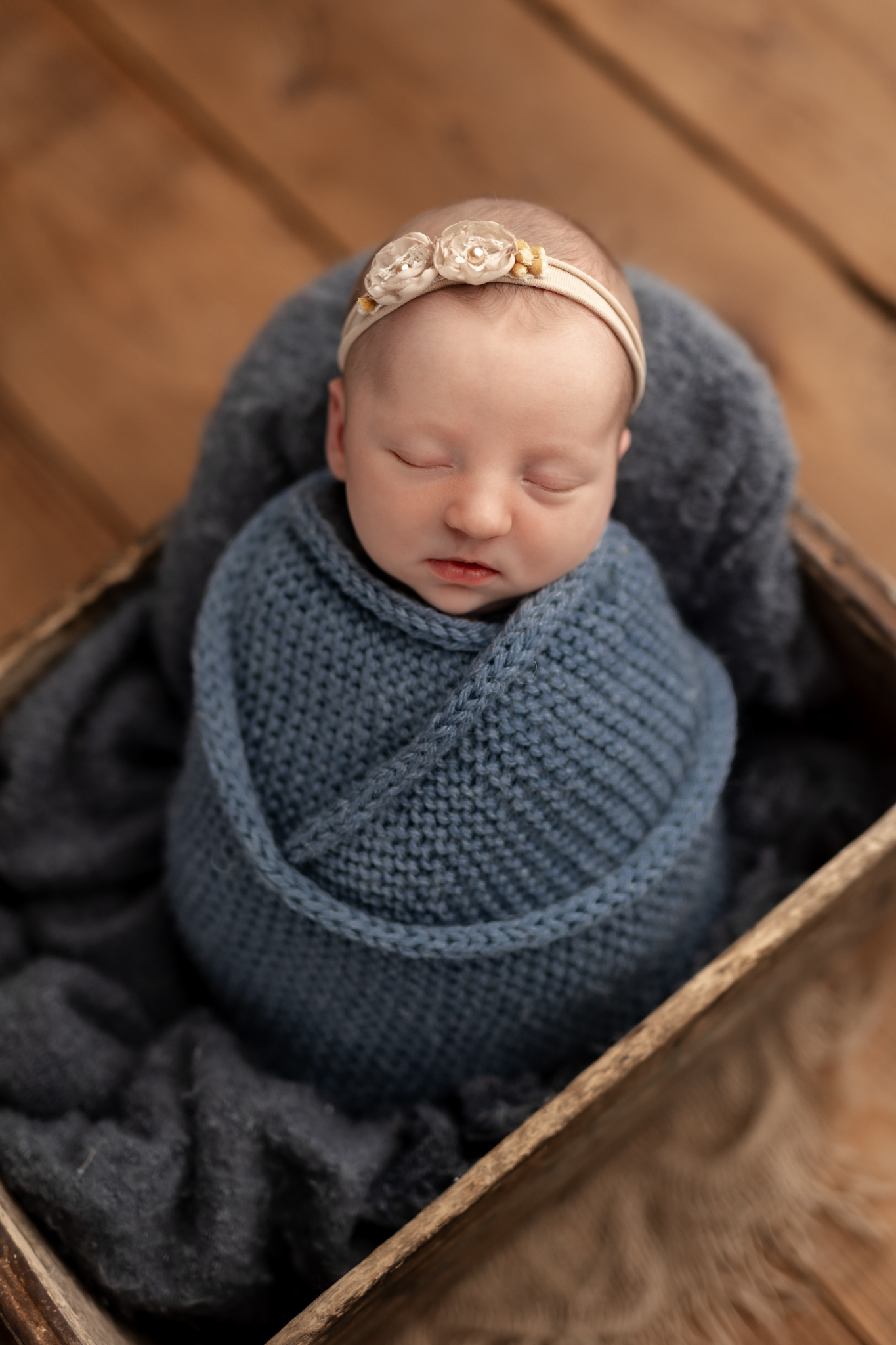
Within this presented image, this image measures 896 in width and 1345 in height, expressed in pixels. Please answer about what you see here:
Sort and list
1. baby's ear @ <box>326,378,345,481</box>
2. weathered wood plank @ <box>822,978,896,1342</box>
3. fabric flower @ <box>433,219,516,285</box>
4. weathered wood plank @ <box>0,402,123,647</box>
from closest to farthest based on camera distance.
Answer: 1. fabric flower @ <box>433,219,516,285</box>
2. baby's ear @ <box>326,378,345,481</box>
3. weathered wood plank @ <box>822,978,896,1342</box>
4. weathered wood plank @ <box>0,402,123,647</box>

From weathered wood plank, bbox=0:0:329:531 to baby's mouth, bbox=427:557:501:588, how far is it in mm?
533

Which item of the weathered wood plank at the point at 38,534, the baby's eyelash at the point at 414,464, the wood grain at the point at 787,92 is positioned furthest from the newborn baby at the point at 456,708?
the wood grain at the point at 787,92

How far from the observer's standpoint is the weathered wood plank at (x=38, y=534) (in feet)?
3.66

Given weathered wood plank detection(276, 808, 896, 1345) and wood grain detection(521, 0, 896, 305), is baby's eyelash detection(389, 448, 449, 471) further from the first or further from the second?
wood grain detection(521, 0, 896, 305)

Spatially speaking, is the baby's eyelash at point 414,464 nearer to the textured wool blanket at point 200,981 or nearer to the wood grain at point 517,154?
the textured wool blanket at point 200,981

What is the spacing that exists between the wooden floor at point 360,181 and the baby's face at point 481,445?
51 cm

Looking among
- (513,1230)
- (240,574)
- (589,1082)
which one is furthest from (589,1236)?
(240,574)

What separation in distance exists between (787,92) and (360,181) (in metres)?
0.46

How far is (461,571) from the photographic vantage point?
691 mm

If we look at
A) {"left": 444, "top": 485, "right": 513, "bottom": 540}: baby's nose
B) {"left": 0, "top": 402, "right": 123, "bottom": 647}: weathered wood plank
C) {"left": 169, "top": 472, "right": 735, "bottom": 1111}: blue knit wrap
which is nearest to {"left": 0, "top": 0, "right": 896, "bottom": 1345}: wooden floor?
{"left": 0, "top": 402, "right": 123, "bottom": 647}: weathered wood plank

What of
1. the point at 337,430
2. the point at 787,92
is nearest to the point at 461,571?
the point at 337,430

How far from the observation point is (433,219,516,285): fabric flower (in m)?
0.63

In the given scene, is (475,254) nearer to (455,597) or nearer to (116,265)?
(455,597)

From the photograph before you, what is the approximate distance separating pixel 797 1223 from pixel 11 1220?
1.96ft
